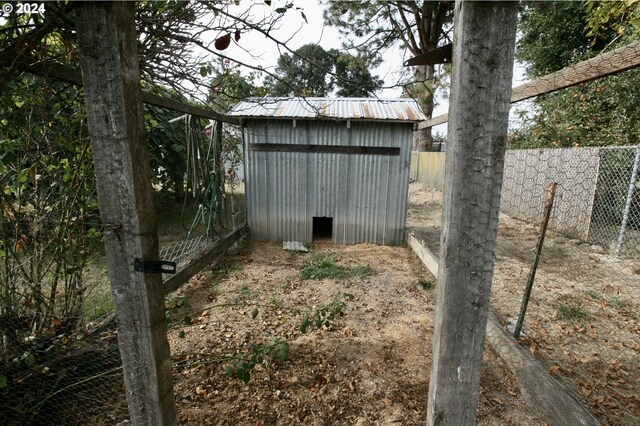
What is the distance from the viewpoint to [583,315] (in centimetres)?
346

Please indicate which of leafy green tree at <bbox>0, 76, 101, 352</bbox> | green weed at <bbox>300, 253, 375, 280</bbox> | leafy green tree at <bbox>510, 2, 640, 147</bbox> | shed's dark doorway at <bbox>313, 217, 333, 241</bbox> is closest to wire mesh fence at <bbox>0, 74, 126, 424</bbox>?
leafy green tree at <bbox>0, 76, 101, 352</bbox>

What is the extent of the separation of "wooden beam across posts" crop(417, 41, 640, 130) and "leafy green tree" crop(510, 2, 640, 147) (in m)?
4.17

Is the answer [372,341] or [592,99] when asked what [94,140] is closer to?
[372,341]

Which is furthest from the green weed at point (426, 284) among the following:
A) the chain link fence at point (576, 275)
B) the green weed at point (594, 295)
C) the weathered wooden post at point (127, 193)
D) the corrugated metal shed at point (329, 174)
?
the weathered wooden post at point (127, 193)

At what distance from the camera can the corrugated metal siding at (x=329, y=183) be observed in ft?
19.3

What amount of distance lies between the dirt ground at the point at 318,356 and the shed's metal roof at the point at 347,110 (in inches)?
113

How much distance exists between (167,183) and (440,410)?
183 inches

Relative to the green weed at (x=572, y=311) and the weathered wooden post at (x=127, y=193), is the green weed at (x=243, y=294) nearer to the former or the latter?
the weathered wooden post at (x=127, y=193)

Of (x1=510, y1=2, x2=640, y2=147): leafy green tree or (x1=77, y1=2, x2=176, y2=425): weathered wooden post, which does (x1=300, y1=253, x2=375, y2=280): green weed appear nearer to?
(x1=77, y1=2, x2=176, y2=425): weathered wooden post

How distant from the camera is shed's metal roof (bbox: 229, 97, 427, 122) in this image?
5.52m

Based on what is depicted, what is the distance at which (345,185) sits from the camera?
20.0ft

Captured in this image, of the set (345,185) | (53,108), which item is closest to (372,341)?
(53,108)

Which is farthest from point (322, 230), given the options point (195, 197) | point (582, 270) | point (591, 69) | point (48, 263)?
point (591, 69)

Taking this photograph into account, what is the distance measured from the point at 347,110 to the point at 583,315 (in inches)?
191
